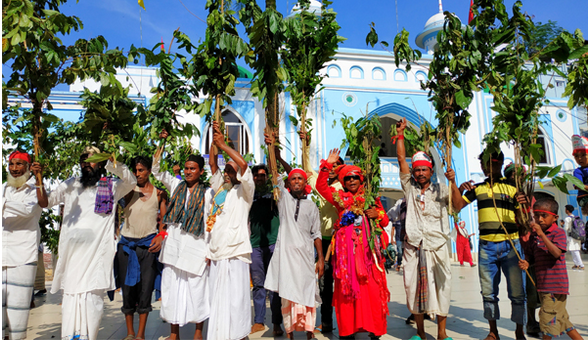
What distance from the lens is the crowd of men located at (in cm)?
390

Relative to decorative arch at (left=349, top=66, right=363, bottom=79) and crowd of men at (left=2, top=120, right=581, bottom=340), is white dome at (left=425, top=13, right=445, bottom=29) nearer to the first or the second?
decorative arch at (left=349, top=66, right=363, bottom=79)

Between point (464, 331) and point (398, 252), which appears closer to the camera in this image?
point (464, 331)

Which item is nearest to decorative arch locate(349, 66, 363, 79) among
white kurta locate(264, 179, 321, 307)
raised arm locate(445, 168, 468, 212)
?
raised arm locate(445, 168, 468, 212)

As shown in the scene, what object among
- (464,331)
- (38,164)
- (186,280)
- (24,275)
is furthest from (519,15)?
(24,275)

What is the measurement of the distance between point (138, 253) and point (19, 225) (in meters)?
1.23

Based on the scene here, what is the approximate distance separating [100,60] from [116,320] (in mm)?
3461

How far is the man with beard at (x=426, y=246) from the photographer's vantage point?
4098 mm

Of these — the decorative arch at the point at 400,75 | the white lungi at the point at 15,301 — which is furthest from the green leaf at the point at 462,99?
the decorative arch at the point at 400,75

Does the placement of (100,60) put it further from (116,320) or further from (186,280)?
(116,320)

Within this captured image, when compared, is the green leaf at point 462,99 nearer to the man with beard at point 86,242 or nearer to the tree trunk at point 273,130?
the tree trunk at point 273,130

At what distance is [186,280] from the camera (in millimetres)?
4207

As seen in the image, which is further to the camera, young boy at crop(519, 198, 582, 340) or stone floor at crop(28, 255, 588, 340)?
stone floor at crop(28, 255, 588, 340)

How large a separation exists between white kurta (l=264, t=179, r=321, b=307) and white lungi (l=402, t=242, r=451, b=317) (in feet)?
3.19

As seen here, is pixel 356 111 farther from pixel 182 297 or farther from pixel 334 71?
pixel 182 297
